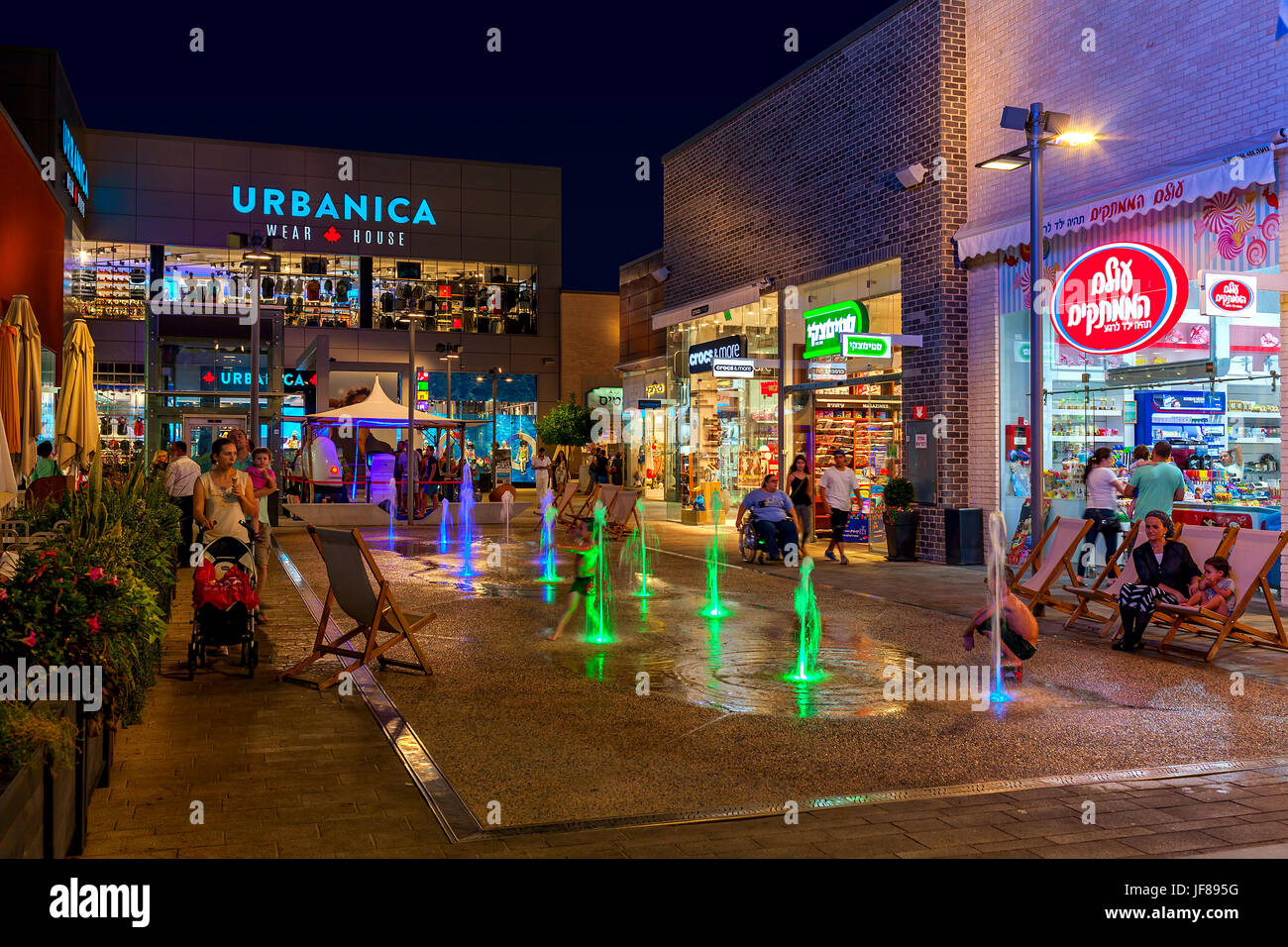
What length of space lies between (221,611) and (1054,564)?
26.6 ft

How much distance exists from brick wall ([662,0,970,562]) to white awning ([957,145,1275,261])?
48.2 inches

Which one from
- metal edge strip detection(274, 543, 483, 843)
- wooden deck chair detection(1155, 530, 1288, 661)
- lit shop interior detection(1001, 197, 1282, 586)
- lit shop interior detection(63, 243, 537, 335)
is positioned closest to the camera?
metal edge strip detection(274, 543, 483, 843)

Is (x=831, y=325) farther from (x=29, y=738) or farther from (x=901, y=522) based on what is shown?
(x=29, y=738)

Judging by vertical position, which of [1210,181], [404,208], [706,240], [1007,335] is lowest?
[1007,335]

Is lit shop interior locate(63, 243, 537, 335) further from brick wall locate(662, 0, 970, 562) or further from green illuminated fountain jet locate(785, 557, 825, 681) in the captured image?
green illuminated fountain jet locate(785, 557, 825, 681)

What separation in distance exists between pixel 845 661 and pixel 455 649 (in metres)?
3.42

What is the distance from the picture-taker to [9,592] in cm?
461

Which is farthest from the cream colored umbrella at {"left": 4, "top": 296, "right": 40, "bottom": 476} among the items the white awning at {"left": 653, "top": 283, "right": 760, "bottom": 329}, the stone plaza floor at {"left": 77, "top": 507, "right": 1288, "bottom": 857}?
the white awning at {"left": 653, "top": 283, "right": 760, "bottom": 329}

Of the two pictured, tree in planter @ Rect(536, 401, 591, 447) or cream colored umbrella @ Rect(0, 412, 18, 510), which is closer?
cream colored umbrella @ Rect(0, 412, 18, 510)

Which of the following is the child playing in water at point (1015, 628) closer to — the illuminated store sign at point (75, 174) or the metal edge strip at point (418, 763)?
the metal edge strip at point (418, 763)

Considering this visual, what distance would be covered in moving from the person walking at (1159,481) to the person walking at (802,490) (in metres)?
6.49

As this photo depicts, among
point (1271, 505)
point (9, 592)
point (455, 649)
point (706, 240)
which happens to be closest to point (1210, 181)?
point (1271, 505)

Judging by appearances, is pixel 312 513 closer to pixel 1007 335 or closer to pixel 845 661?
pixel 1007 335

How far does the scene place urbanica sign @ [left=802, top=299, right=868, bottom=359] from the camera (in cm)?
2031
